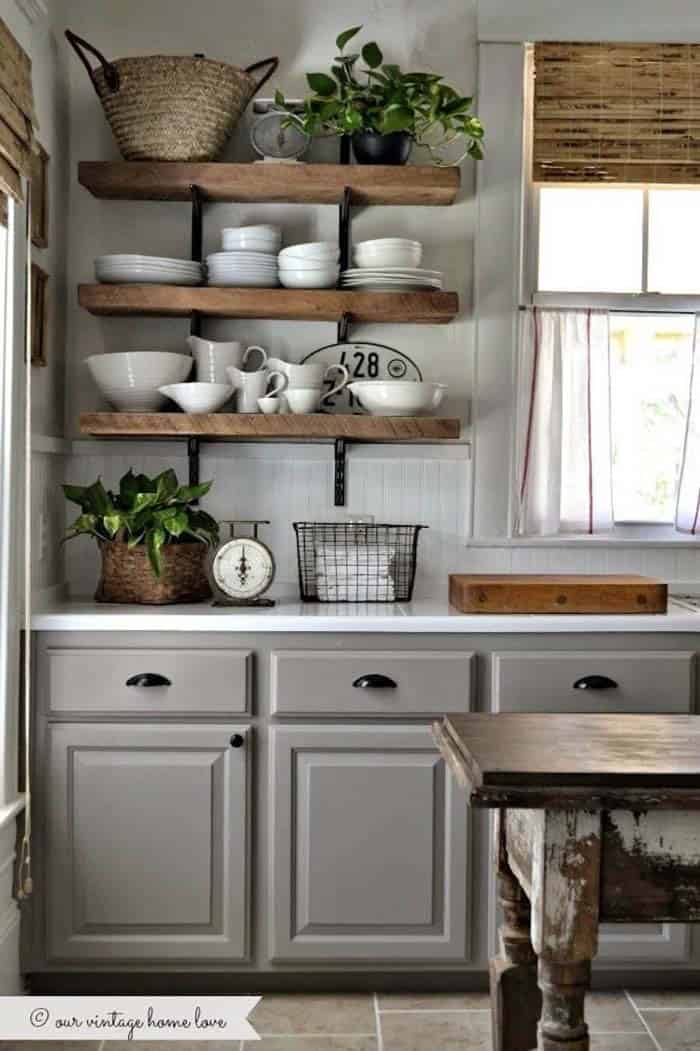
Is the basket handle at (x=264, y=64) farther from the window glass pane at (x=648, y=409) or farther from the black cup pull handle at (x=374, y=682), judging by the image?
the black cup pull handle at (x=374, y=682)

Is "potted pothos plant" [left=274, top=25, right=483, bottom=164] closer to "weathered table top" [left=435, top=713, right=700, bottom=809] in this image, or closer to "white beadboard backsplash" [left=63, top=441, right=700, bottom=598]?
"white beadboard backsplash" [left=63, top=441, right=700, bottom=598]

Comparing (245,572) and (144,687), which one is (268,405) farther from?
(144,687)

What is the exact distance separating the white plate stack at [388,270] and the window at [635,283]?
0.42 m

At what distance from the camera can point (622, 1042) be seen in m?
2.89

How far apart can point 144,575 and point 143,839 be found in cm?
66

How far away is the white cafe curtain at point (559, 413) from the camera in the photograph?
11.9 ft

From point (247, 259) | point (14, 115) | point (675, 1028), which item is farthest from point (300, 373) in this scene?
point (675, 1028)

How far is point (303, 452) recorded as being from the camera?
11.9 feet

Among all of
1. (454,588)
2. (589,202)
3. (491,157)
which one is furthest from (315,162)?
(454,588)

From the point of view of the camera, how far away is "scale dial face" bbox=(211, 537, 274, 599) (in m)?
3.27

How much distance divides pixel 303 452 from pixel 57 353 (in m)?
0.74

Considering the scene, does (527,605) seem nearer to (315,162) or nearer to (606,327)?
(606,327)

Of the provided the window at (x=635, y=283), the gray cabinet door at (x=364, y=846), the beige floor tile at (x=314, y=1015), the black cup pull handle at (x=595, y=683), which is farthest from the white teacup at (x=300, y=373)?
the beige floor tile at (x=314, y=1015)

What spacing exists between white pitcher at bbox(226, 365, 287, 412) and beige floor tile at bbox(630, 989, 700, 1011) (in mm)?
1790
